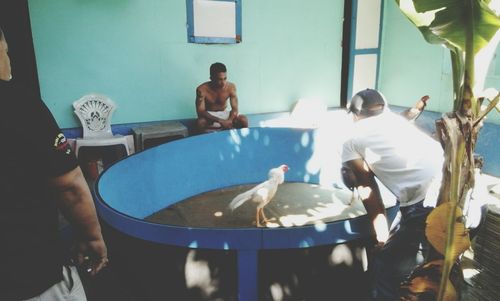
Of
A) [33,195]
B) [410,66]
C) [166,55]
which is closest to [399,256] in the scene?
[33,195]

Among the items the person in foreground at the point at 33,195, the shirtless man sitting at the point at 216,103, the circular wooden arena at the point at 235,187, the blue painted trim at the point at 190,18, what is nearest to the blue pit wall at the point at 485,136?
the shirtless man sitting at the point at 216,103

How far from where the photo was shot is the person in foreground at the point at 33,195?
1288 mm

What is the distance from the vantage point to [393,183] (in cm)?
226

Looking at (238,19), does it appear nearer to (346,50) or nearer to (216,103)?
(216,103)

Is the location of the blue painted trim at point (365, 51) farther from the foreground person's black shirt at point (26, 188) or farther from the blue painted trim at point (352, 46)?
the foreground person's black shirt at point (26, 188)

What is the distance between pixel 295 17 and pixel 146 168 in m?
4.55

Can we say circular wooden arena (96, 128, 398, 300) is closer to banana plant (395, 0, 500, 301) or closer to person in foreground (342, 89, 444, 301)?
person in foreground (342, 89, 444, 301)

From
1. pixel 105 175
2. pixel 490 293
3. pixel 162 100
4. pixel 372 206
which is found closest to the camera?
pixel 372 206

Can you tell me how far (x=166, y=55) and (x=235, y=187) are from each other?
2531mm

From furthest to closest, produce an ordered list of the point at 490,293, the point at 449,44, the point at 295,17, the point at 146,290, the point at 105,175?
the point at 295,17
the point at 105,175
the point at 490,293
the point at 146,290
the point at 449,44

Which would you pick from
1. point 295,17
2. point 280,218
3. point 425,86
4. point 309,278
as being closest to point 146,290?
point 309,278

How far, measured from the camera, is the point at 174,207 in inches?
182

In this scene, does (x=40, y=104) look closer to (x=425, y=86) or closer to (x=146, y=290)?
(x=146, y=290)

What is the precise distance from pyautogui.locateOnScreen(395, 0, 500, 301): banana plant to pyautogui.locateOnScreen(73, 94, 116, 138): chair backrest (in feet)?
16.6
